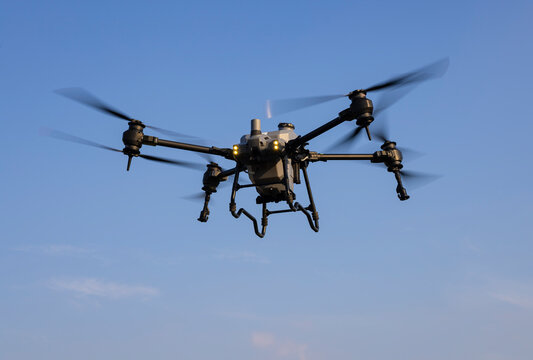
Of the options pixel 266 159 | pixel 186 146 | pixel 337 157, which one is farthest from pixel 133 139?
pixel 337 157

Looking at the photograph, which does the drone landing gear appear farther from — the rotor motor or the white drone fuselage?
the rotor motor

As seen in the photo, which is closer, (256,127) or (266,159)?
(266,159)

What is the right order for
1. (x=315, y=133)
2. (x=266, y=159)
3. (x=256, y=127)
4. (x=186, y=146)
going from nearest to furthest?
(x=315, y=133), (x=266, y=159), (x=256, y=127), (x=186, y=146)

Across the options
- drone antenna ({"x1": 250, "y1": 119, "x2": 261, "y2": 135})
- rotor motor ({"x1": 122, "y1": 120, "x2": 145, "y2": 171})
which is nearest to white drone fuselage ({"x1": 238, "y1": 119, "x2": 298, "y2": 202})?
drone antenna ({"x1": 250, "y1": 119, "x2": 261, "y2": 135})

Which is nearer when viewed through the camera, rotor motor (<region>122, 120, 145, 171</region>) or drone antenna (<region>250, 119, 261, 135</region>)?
drone antenna (<region>250, 119, 261, 135</region>)

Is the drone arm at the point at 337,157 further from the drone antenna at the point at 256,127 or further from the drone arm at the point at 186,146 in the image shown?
the drone arm at the point at 186,146

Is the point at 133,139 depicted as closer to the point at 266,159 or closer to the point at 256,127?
the point at 256,127

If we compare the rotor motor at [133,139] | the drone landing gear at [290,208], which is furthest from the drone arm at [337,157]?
the rotor motor at [133,139]

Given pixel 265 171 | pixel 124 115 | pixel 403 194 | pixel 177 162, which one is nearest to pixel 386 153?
pixel 403 194

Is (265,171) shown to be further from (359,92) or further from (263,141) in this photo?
(359,92)
